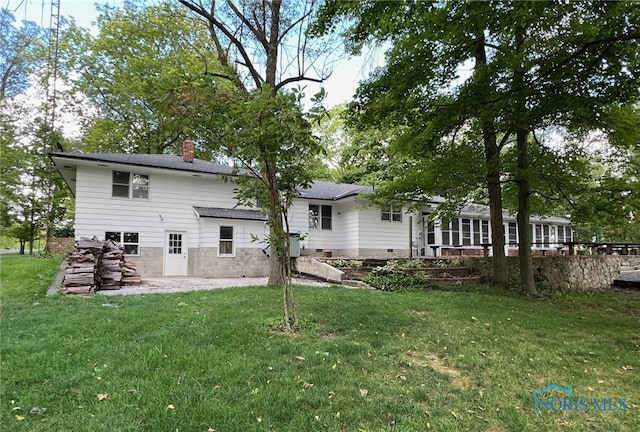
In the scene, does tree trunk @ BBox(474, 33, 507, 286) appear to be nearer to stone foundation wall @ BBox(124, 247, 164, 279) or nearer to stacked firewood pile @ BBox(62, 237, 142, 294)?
stacked firewood pile @ BBox(62, 237, 142, 294)

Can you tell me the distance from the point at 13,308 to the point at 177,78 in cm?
540

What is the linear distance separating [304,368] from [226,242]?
473 inches

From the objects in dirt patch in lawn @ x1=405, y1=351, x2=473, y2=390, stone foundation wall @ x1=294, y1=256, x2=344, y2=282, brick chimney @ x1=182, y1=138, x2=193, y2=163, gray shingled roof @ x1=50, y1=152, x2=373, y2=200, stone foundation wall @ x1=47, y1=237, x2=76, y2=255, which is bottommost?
dirt patch in lawn @ x1=405, y1=351, x2=473, y2=390

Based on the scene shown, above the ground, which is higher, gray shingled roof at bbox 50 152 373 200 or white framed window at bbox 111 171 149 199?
gray shingled roof at bbox 50 152 373 200

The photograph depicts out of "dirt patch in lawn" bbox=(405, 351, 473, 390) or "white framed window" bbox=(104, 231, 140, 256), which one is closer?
"dirt patch in lawn" bbox=(405, 351, 473, 390)

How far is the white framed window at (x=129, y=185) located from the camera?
45.0ft

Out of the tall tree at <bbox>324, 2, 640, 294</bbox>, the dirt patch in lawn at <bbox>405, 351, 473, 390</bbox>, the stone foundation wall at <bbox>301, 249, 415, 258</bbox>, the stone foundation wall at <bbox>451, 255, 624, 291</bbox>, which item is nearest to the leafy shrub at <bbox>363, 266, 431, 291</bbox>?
the stone foundation wall at <bbox>451, 255, 624, 291</bbox>

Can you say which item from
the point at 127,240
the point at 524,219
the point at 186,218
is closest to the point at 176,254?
the point at 186,218

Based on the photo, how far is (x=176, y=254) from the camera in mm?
14633

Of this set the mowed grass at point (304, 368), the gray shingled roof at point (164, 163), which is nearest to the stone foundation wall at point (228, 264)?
the gray shingled roof at point (164, 163)

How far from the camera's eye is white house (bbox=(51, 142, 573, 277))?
13.3 metres

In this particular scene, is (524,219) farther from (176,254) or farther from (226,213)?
(176,254)

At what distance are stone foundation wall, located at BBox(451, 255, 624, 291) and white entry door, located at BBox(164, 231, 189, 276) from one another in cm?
1057

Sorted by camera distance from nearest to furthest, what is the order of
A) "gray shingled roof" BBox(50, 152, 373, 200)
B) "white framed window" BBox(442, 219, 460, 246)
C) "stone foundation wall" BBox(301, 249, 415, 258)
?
"gray shingled roof" BBox(50, 152, 373, 200), "stone foundation wall" BBox(301, 249, 415, 258), "white framed window" BBox(442, 219, 460, 246)
